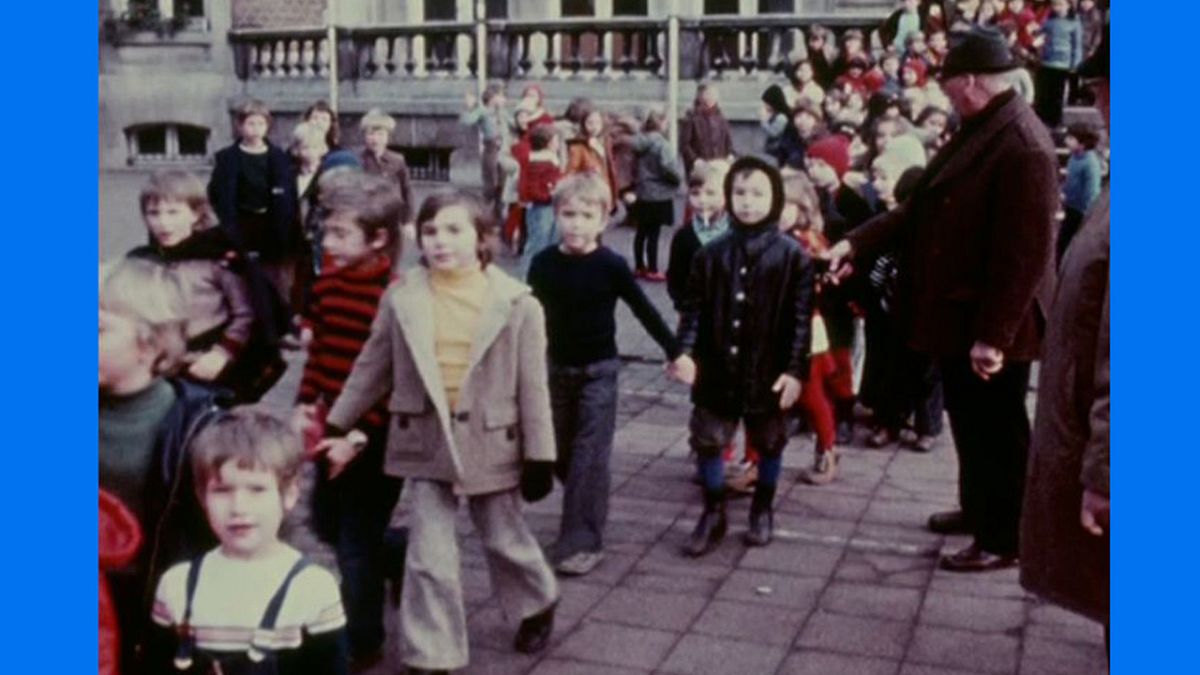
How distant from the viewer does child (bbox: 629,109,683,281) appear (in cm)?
1313

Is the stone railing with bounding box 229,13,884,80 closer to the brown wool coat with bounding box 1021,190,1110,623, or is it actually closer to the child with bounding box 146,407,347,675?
the brown wool coat with bounding box 1021,190,1110,623

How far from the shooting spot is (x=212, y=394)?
324cm

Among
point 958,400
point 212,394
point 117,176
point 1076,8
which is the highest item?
point 1076,8

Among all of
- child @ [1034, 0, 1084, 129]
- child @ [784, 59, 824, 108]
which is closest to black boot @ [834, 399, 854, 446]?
child @ [784, 59, 824, 108]

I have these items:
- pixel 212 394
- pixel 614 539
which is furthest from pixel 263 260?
pixel 212 394

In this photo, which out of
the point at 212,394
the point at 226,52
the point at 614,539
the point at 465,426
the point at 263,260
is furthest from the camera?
the point at 226,52

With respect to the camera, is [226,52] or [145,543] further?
[226,52]

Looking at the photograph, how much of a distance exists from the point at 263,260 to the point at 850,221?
278cm

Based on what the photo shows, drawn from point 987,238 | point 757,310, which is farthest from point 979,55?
point 757,310

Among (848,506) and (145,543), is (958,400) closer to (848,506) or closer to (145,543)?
(848,506)

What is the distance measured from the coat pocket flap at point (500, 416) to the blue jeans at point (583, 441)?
3.02ft

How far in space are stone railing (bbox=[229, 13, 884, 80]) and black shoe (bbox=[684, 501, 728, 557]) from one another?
519 inches

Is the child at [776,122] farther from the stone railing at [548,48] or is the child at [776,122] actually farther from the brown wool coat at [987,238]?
the brown wool coat at [987,238]

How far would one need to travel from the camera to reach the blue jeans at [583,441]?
5.30m
